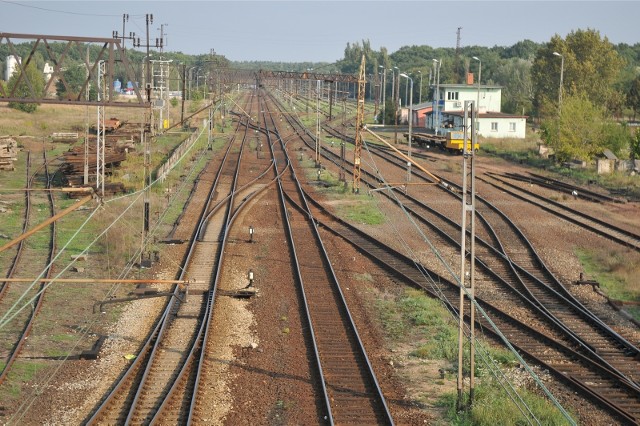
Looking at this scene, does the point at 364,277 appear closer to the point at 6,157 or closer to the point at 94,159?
the point at 94,159

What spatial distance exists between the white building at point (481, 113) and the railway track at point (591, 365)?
Result: 3921 cm

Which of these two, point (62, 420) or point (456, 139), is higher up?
→ point (456, 139)

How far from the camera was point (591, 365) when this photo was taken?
590 inches

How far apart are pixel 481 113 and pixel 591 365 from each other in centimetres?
5542

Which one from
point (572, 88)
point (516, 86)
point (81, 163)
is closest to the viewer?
point (81, 163)

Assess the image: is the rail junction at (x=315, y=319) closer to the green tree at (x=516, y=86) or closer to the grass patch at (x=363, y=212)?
the grass patch at (x=363, y=212)

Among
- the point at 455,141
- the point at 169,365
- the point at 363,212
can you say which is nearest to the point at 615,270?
the point at 363,212

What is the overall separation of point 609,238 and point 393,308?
11.3 metres

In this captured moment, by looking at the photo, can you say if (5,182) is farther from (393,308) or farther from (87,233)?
(393,308)

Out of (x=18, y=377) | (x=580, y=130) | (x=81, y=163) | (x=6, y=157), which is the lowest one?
(x=18, y=377)

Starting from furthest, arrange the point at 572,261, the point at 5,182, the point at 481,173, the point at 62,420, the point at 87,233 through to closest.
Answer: the point at 481,173, the point at 5,182, the point at 87,233, the point at 572,261, the point at 62,420

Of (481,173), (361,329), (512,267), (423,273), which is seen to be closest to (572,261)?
(512,267)

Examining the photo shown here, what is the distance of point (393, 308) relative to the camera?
61.2ft

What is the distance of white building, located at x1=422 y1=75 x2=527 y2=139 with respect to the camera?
64.5 metres
